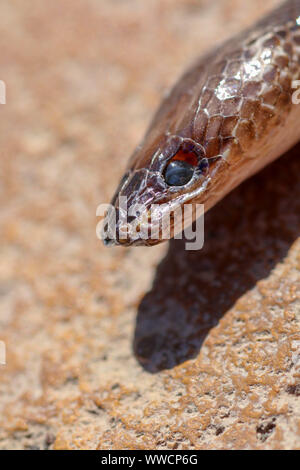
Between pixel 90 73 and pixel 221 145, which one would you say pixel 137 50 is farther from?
pixel 221 145

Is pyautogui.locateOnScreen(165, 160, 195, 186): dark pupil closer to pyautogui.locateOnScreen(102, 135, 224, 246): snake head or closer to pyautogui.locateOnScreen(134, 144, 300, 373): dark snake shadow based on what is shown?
pyautogui.locateOnScreen(102, 135, 224, 246): snake head

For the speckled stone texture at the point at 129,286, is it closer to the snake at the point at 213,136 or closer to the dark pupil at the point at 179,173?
the snake at the point at 213,136

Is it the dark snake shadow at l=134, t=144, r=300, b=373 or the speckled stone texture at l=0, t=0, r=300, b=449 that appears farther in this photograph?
the dark snake shadow at l=134, t=144, r=300, b=373

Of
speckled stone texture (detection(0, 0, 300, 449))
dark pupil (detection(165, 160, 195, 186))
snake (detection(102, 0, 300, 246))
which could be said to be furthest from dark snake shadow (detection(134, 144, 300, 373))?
dark pupil (detection(165, 160, 195, 186))

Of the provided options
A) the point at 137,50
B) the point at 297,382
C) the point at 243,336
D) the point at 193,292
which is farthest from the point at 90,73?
the point at 297,382

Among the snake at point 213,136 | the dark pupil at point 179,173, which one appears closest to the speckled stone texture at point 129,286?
the snake at point 213,136

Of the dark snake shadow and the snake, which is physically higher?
the snake

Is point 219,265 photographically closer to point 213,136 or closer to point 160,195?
point 160,195
